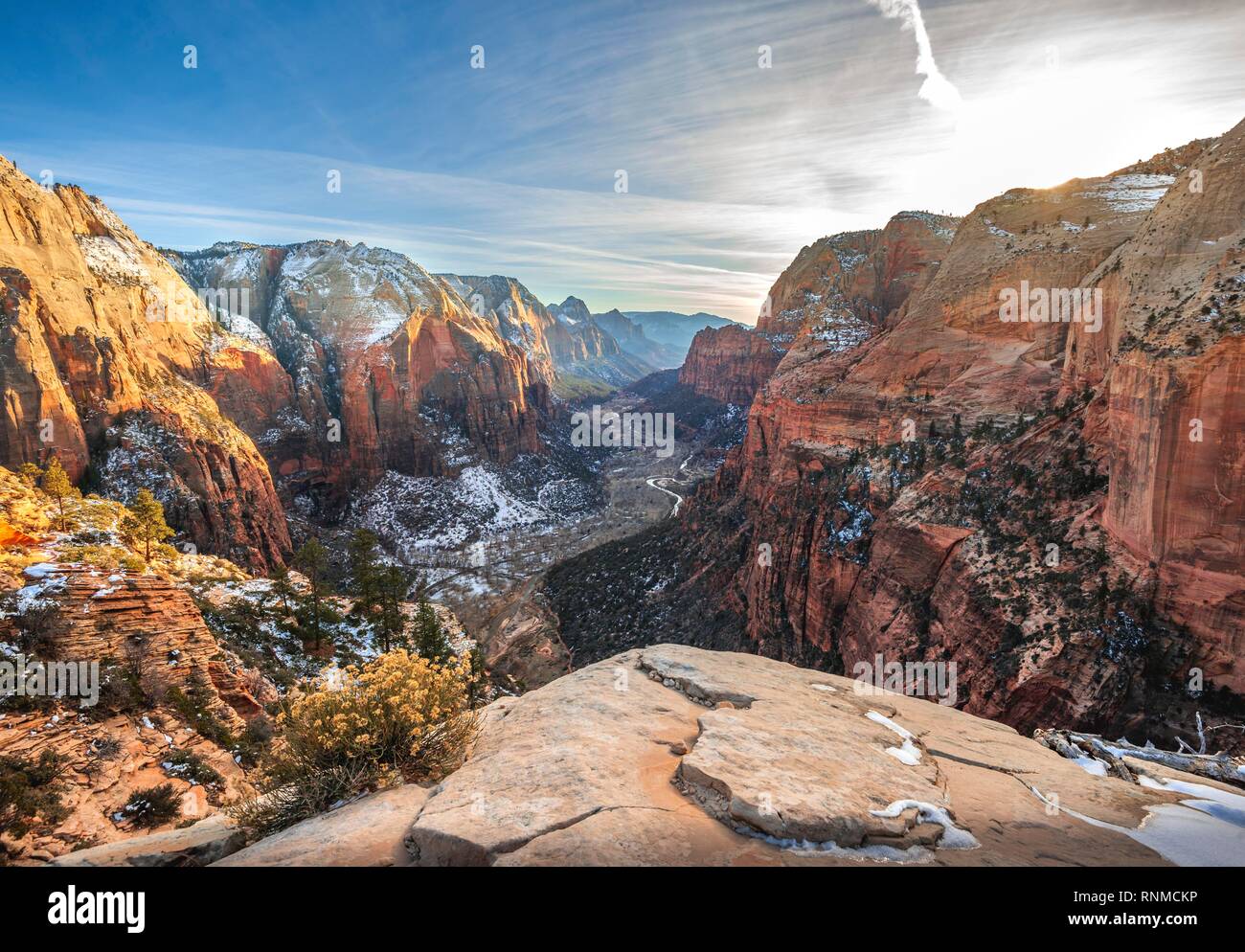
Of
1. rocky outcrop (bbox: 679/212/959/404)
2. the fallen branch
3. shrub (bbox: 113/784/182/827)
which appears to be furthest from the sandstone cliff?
rocky outcrop (bbox: 679/212/959/404)

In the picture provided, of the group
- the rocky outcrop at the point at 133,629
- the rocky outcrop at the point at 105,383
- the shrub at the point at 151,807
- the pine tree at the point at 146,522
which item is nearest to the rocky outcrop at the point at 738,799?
the shrub at the point at 151,807

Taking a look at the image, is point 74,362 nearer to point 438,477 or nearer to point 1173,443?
point 438,477

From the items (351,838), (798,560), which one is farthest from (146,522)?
(798,560)

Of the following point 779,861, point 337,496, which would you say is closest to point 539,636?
point 779,861

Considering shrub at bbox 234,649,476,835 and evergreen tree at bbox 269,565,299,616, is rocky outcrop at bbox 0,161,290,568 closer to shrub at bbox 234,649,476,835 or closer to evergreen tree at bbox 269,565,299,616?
evergreen tree at bbox 269,565,299,616

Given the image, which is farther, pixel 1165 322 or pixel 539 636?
pixel 539 636

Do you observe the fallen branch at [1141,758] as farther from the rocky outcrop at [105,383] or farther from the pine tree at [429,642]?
the rocky outcrop at [105,383]
